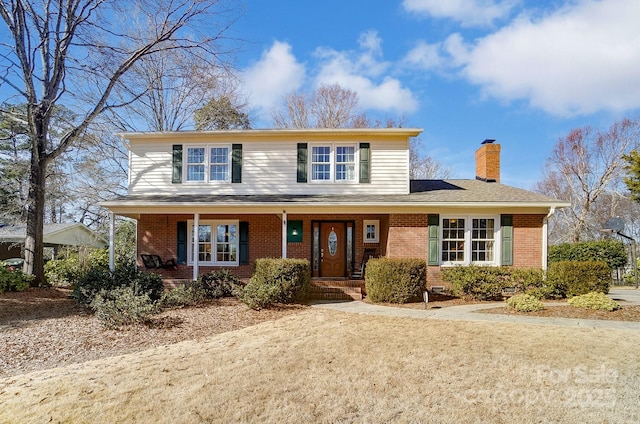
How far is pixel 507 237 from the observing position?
12.2 metres

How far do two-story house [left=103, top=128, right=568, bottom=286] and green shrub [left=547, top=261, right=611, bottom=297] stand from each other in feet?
6.14

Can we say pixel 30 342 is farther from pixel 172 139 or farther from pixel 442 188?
pixel 442 188

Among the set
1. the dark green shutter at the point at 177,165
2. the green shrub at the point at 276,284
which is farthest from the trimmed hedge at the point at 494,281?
the dark green shutter at the point at 177,165

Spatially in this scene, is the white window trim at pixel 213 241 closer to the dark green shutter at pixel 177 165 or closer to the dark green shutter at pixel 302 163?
the dark green shutter at pixel 177 165

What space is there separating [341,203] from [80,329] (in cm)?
712

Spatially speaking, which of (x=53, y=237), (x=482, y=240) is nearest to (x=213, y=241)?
(x=482, y=240)

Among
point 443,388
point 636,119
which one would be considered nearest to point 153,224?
point 443,388

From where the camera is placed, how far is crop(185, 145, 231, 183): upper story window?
44.5ft

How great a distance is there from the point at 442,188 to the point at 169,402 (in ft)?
38.2

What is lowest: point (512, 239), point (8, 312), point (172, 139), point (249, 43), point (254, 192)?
point (8, 312)

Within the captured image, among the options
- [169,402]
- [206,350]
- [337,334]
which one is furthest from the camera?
[337,334]

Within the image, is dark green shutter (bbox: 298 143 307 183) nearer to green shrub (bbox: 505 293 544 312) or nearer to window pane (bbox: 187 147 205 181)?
window pane (bbox: 187 147 205 181)

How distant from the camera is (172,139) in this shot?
44.9 feet

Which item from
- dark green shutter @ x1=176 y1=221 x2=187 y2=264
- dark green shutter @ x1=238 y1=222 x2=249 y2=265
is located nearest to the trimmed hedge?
dark green shutter @ x1=238 y1=222 x2=249 y2=265
